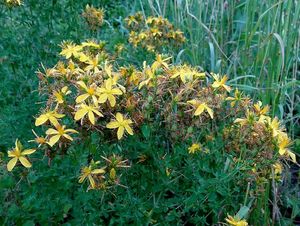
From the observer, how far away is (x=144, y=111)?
1.52 metres

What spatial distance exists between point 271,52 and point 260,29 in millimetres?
174

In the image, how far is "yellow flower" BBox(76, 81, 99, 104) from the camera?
1.47 m

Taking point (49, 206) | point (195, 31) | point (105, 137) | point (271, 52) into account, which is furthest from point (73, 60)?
point (195, 31)

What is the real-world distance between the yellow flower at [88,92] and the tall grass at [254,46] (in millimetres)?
1013

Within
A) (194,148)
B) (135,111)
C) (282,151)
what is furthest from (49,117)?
(282,151)

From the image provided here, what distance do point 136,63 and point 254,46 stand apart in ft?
1.95

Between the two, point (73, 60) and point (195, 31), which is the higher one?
point (73, 60)

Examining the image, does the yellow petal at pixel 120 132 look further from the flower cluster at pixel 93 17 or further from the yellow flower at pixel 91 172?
the flower cluster at pixel 93 17

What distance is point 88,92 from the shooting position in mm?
1487

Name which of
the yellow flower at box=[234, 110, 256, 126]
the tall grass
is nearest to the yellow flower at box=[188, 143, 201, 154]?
the yellow flower at box=[234, 110, 256, 126]

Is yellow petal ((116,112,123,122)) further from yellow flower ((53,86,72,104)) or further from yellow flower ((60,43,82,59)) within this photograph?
yellow flower ((60,43,82,59))

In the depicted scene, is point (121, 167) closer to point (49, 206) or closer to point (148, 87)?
point (148, 87)

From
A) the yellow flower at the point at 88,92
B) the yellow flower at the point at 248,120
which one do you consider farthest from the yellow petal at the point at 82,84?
the yellow flower at the point at 248,120

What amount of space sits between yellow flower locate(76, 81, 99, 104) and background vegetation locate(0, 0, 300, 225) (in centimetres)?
13
